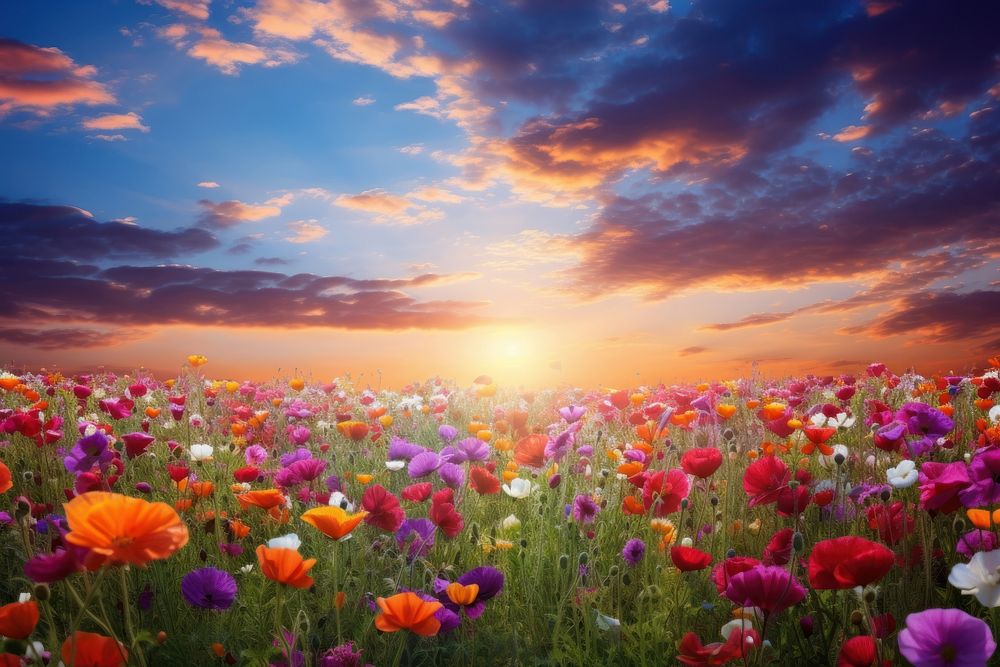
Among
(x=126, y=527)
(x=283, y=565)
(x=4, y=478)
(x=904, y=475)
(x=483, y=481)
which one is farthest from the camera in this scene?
(x=483, y=481)

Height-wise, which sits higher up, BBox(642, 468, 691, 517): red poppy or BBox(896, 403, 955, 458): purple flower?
BBox(896, 403, 955, 458): purple flower

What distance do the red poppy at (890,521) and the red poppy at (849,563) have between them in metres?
1.33

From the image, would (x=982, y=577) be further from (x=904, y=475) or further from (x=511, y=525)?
(x=511, y=525)

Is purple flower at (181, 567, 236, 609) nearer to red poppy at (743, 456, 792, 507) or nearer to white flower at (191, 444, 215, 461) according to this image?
white flower at (191, 444, 215, 461)

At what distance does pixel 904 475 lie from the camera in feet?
8.96

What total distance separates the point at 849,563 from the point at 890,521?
1.46m

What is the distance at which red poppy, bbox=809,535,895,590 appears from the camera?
162 centimetres

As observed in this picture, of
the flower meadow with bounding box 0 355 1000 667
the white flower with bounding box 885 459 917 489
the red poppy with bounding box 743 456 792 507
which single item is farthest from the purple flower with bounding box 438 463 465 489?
the white flower with bounding box 885 459 917 489

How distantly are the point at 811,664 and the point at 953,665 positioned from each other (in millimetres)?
879

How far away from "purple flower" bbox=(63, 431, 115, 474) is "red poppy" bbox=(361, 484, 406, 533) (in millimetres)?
1473

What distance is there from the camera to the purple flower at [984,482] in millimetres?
2289

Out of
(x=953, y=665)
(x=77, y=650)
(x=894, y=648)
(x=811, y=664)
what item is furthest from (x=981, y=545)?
(x=77, y=650)

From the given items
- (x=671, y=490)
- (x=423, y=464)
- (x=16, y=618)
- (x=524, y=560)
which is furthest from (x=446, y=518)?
(x=16, y=618)

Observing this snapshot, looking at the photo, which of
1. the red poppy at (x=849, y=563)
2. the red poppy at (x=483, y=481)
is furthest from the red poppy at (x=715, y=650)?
the red poppy at (x=483, y=481)
